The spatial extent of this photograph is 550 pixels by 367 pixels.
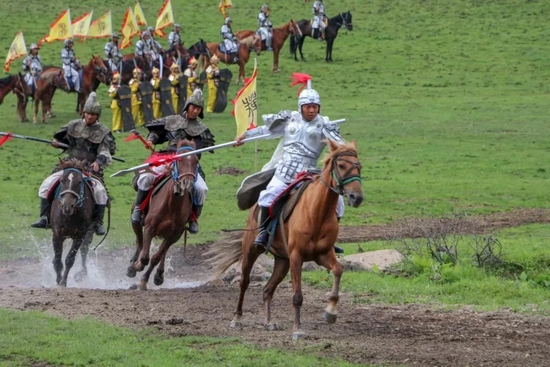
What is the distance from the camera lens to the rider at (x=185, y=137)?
14.6 m

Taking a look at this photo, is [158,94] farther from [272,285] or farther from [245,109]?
[272,285]

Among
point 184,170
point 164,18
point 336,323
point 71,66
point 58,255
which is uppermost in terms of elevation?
point 164,18

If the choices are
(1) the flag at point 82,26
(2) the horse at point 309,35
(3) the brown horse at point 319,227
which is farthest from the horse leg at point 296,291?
(2) the horse at point 309,35

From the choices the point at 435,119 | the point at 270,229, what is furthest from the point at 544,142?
the point at 270,229

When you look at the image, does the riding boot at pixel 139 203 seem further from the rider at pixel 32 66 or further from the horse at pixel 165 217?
the rider at pixel 32 66

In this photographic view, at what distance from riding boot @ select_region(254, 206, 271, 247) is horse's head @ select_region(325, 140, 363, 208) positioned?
42.0 inches

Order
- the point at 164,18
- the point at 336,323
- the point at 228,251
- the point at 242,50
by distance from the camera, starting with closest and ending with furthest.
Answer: the point at 336,323 → the point at 228,251 → the point at 242,50 → the point at 164,18

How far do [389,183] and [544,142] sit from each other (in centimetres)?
626

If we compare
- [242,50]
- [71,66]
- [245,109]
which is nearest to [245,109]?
[245,109]

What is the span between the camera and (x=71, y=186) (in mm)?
14195

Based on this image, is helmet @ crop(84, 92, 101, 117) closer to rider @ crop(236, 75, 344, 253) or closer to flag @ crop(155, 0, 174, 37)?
rider @ crop(236, 75, 344, 253)

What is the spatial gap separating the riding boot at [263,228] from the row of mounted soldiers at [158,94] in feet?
62.2

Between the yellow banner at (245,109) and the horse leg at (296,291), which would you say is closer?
the horse leg at (296,291)

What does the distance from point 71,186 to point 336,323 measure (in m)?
4.55
